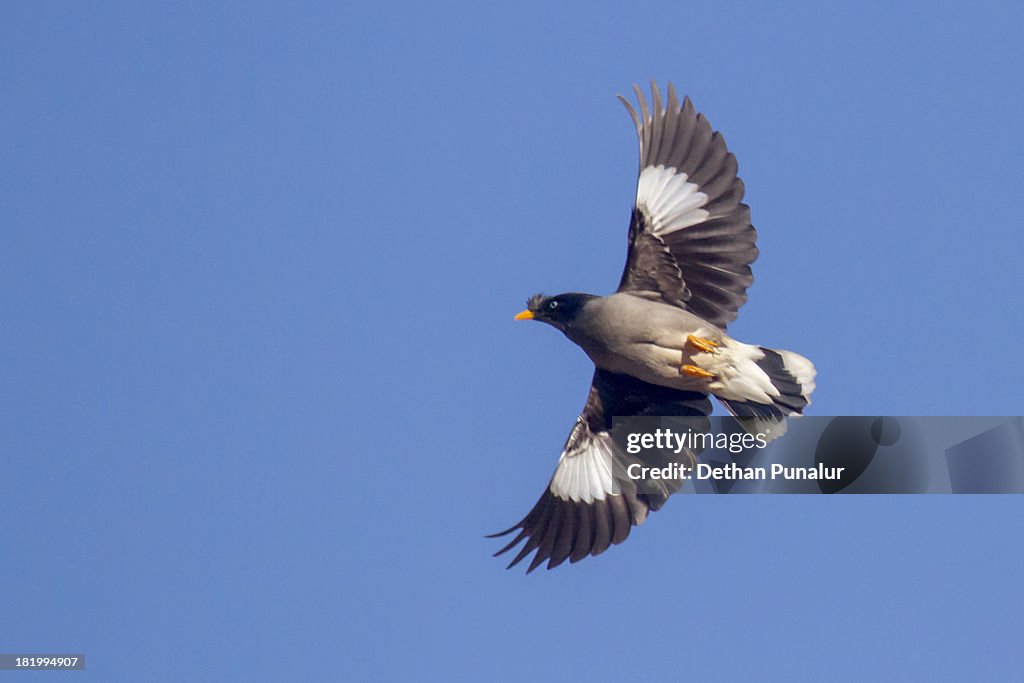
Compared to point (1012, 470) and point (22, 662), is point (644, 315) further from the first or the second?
point (22, 662)

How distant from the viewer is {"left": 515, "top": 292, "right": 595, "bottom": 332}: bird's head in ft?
33.6

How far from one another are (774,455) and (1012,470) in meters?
1.71

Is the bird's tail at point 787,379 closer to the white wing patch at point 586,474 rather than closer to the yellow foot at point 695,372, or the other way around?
the yellow foot at point 695,372

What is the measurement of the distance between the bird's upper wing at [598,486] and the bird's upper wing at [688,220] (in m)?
0.89

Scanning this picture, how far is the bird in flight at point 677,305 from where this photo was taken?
10078 mm

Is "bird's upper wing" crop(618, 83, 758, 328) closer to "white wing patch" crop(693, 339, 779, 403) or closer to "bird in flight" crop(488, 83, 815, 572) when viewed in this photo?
"bird in flight" crop(488, 83, 815, 572)

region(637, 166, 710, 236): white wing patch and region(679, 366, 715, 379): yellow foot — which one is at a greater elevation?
region(637, 166, 710, 236): white wing patch

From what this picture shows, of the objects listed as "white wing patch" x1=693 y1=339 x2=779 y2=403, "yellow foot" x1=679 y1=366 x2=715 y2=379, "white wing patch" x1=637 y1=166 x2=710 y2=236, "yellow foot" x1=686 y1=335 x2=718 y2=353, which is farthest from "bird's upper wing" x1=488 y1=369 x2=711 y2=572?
"white wing patch" x1=637 y1=166 x2=710 y2=236

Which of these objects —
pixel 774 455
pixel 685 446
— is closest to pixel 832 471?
pixel 774 455

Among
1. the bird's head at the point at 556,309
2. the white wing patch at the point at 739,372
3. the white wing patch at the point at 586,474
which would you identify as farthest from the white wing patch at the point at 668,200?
the white wing patch at the point at 586,474

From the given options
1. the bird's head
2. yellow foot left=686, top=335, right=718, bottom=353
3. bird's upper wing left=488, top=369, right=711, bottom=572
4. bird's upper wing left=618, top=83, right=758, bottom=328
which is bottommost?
bird's upper wing left=488, top=369, right=711, bottom=572

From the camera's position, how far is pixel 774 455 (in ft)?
34.6

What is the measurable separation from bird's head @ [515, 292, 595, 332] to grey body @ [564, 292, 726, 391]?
0.05 m
